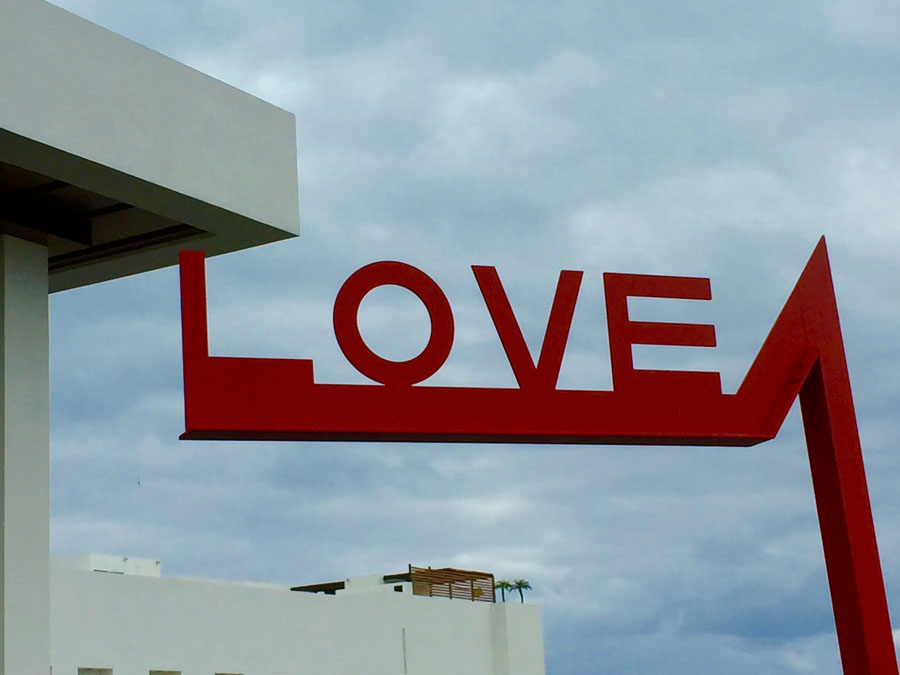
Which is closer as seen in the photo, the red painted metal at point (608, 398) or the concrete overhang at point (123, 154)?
the red painted metal at point (608, 398)

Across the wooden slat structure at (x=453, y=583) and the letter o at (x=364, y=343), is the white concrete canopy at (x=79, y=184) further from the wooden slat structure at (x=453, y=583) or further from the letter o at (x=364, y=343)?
the wooden slat structure at (x=453, y=583)

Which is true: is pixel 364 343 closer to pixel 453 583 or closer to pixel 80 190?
pixel 80 190

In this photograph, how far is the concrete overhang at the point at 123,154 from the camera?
38.2 feet

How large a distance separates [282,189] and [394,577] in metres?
18.5

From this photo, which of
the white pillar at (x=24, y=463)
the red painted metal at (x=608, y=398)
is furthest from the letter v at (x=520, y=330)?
the white pillar at (x=24, y=463)

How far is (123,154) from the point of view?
40.1 ft

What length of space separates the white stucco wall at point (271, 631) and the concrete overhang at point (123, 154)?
824 cm

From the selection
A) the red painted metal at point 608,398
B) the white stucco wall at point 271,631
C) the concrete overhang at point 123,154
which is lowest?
the red painted metal at point 608,398

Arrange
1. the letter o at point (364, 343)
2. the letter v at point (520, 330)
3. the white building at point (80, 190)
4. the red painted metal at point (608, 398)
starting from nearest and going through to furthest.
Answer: the red painted metal at point (608, 398), the letter o at point (364, 343), the letter v at point (520, 330), the white building at point (80, 190)

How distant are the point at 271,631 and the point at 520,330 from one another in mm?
15167

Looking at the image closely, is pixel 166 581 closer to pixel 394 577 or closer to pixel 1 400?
pixel 394 577

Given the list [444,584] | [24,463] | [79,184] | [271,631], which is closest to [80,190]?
[79,184]

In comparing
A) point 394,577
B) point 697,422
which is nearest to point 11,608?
point 697,422

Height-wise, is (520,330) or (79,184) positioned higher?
(79,184)
